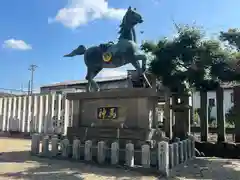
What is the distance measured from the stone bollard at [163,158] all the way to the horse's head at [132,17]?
11.6 ft

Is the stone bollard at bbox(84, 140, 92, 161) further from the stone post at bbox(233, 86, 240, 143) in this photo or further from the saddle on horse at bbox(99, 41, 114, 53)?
the stone post at bbox(233, 86, 240, 143)

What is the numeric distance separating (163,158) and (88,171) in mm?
1651

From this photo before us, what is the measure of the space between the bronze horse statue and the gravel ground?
104 inches

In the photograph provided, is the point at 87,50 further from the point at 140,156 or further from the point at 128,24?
the point at 140,156

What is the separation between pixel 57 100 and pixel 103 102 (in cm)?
861

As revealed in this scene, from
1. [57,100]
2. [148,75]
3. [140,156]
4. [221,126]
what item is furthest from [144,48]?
[57,100]

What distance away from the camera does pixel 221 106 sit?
8.38m

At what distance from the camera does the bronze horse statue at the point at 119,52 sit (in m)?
7.32

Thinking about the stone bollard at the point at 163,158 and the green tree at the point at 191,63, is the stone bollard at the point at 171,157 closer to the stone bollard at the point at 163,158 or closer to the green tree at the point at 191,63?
the stone bollard at the point at 163,158

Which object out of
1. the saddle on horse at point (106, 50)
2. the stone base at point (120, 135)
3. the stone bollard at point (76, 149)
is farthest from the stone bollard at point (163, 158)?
the saddle on horse at point (106, 50)

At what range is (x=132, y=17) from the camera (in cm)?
750

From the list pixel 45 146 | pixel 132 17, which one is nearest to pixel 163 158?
pixel 45 146

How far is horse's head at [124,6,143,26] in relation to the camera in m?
Result: 7.48

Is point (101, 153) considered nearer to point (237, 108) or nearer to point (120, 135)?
point (120, 135)
